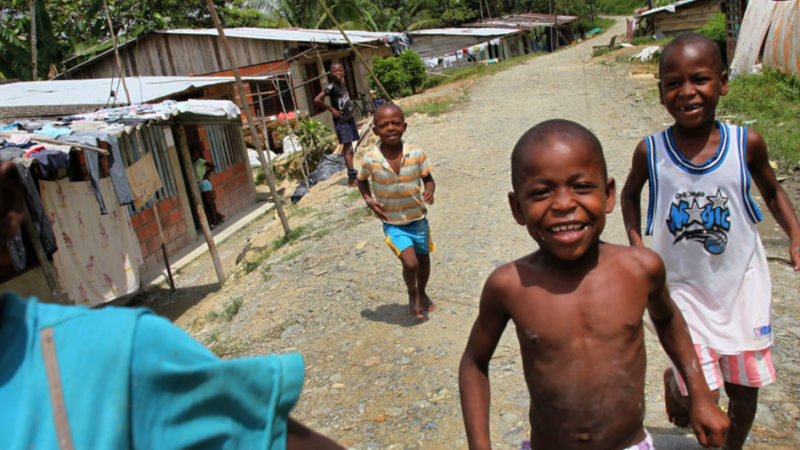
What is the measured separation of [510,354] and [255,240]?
6.47 metres

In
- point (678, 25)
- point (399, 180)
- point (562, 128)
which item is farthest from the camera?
point (678, 25)

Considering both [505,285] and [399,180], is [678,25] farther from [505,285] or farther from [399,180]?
[505,285]

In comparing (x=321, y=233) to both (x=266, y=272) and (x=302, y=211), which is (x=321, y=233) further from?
(x=302, y=211)

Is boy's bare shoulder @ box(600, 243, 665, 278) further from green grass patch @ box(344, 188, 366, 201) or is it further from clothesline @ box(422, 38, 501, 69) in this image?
clothesline @ box(422, 38, 501, 69)

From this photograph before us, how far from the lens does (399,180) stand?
4.60 metres

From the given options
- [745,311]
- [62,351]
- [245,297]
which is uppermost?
[62,351]

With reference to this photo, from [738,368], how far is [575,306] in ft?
3.53

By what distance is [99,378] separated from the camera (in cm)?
93

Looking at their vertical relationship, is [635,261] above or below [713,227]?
above

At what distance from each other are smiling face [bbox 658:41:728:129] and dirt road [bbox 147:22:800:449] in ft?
4.41

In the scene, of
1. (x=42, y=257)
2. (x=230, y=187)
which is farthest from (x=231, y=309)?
(x=230, y=187)

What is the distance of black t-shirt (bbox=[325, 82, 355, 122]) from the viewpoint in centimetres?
1000

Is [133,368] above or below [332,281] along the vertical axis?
above

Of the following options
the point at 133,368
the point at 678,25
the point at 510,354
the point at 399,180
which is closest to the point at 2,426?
the point at 133,368
